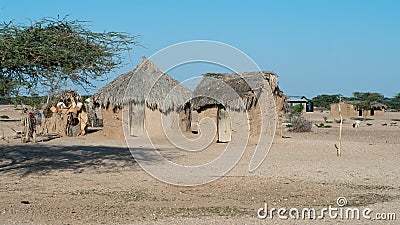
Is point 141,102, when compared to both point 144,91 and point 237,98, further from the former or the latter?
point 237,98

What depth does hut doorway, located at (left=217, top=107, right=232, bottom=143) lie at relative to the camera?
78.7 feet

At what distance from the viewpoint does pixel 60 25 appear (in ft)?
38.5

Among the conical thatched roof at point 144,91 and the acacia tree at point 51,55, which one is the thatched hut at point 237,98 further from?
the acacia tree at point 51,55

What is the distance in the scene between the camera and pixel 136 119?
84.8 feet

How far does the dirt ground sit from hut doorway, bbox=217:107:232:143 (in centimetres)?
380

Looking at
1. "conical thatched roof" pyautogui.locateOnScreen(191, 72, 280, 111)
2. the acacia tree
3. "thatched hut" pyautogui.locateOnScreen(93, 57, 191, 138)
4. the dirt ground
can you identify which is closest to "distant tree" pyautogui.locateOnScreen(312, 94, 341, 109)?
"thatched hut" pyautogui.locateOnScreen(93, 57, 191, 138)

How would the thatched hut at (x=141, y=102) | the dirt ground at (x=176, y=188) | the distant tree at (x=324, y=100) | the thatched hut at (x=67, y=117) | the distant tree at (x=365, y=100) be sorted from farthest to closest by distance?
the distant tree at (x=324, y=100)
the distant tree at (x=365, y=100)
the thatched hut at (x=67, y=117)
the thatched hut at (x=141, y=102)
the dirt ground at (x=176, y=188)

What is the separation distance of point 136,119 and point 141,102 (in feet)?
2.59

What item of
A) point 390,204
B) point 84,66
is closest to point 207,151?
point 84,66

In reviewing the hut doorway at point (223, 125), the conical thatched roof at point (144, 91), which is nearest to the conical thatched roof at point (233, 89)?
the hut doorway at point (223, 125)

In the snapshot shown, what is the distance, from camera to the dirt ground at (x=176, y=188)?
8977mm

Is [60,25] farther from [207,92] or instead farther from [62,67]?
[207,92]

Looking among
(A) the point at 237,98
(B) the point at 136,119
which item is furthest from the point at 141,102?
(A) the point at 237,98

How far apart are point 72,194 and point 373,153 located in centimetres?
1226
